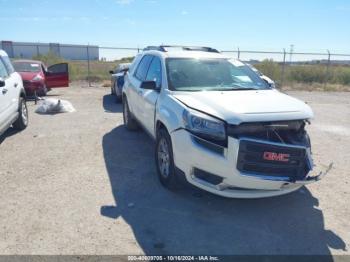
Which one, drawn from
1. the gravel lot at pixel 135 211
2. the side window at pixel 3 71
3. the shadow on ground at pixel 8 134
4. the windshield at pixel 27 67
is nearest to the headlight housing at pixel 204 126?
the gravel lot at pixel 135 211

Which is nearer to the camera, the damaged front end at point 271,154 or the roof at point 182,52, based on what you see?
the damaged front end at point 271,154

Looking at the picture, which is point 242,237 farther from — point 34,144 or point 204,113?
point 34,144

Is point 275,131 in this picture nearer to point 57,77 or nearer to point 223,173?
point 223,173

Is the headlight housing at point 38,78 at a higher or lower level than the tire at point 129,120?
higher

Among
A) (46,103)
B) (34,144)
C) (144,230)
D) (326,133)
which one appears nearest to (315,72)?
(326,133)

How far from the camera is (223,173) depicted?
375 cm

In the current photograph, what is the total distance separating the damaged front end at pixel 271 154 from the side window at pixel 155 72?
6.10ft

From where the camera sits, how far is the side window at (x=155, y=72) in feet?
17.4

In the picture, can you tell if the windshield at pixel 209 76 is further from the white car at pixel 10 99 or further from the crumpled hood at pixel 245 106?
the white car at pixel 10 99

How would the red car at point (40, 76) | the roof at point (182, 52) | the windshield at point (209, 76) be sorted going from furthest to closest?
the red car at point (40, 76), the roof at point (182, 52), the windshield at point (209, 76)

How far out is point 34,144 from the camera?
665cm

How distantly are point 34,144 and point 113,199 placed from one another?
121 inches

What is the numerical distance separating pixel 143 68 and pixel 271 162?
3.55 metres

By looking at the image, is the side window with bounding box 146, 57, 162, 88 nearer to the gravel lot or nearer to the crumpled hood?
the crumpled hood
